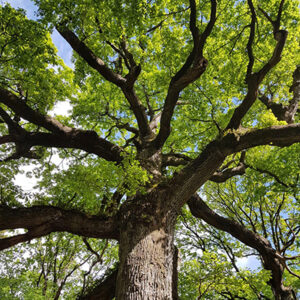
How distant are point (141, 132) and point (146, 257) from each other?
4.30 m

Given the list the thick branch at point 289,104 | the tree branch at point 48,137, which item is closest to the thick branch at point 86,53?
the tree branch at point 48,137

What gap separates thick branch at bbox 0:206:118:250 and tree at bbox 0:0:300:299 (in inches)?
0.8

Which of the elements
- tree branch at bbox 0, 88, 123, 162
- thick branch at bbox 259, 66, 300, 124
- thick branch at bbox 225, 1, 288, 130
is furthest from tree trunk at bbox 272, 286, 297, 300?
tree branch at bbox 0, 88, 123, 162

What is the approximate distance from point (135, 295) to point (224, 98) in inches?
283

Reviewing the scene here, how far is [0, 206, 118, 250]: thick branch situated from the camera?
4.20m

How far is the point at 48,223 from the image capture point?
4.44m

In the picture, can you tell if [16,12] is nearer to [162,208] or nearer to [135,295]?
[162,208]

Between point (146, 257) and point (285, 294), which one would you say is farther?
point (285, 294)

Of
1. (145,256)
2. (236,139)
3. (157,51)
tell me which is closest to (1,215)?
(145,256)

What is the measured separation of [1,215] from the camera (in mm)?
4113

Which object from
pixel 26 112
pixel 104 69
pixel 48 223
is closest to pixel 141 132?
Result: pixel 104 69

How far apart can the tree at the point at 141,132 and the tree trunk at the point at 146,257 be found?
0.7 inches

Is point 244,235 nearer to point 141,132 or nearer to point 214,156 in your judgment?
point 214,156

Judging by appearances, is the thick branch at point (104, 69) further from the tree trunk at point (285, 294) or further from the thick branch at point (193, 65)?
the tree trunk at point (285, 294)
